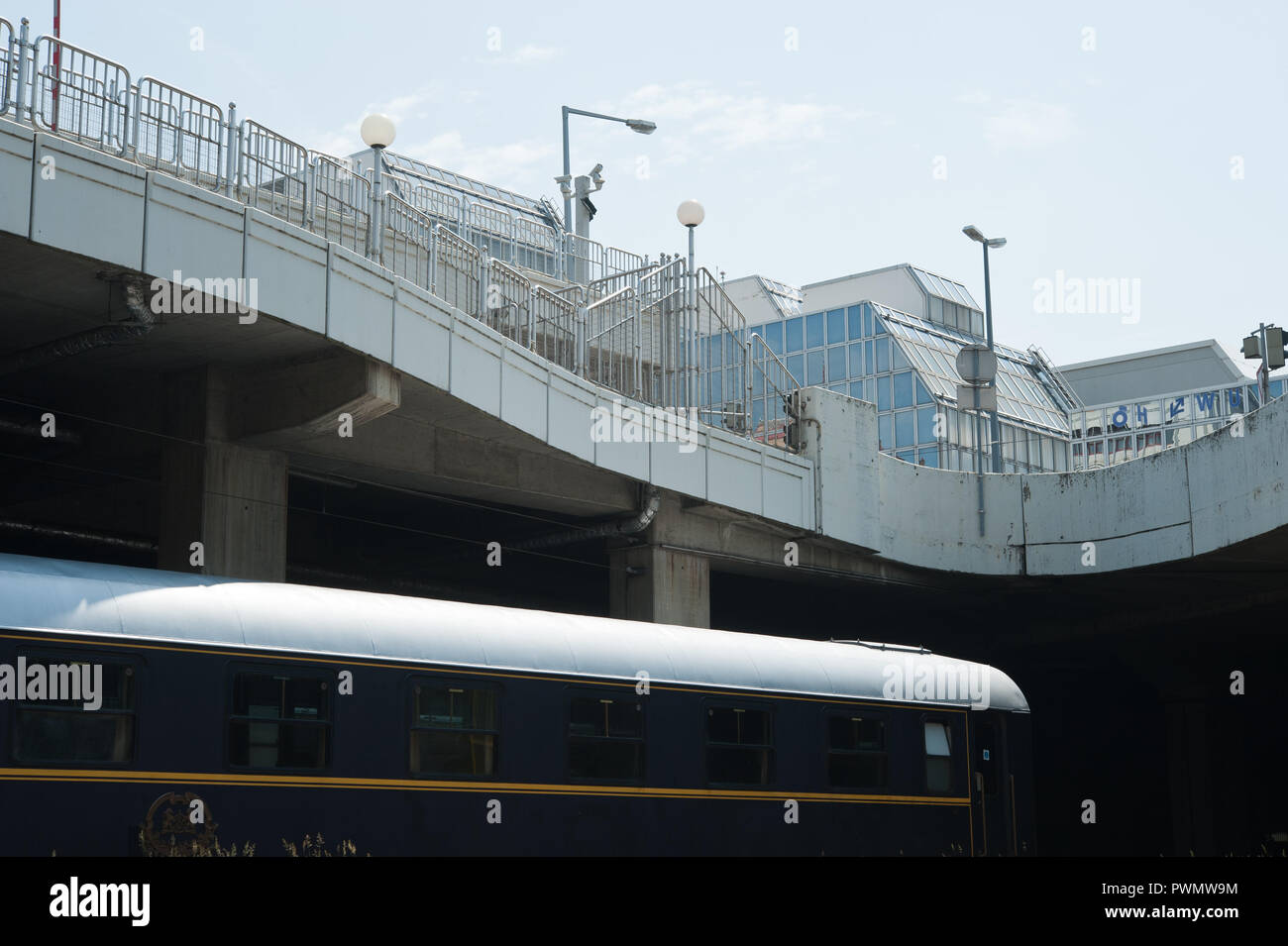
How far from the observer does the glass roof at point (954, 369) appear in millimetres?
63375

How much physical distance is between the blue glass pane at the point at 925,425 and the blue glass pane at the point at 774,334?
8.71 meters

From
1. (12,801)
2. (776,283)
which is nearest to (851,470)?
(12,801)

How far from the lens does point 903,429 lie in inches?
2440

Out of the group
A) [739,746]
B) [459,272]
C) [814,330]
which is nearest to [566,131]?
[459,272]

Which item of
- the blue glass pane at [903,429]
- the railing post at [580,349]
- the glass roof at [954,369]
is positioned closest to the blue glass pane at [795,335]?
the glass roof at [954,369]

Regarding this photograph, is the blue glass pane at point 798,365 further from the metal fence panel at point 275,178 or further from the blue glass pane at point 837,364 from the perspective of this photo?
the metal fence panel at point 275,178

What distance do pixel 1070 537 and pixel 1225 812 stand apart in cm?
1328

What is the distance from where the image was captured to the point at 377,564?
96.0ft

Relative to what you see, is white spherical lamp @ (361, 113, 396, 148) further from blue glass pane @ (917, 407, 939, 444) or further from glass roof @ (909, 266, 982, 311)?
glass roof @ (909, 266, 982, 311)

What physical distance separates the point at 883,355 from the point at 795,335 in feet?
18.2

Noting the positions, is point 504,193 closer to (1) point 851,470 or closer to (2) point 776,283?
(2) point 776,283

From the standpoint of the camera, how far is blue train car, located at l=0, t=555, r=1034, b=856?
1196 centimetres

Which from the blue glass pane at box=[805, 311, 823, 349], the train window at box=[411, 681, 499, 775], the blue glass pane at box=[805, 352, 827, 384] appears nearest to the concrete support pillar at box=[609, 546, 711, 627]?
the train window at box=[411, 681, 499, 775]

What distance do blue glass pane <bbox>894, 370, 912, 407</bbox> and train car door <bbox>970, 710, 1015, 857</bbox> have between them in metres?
43.0
